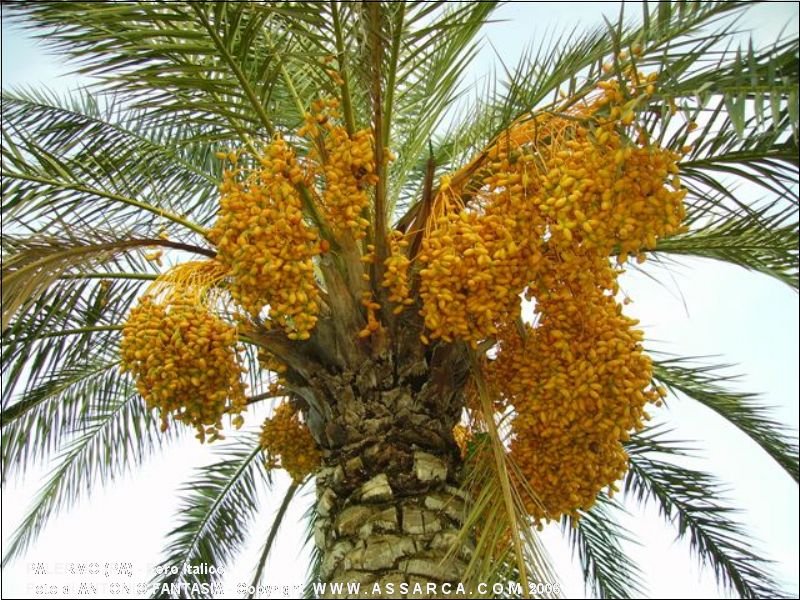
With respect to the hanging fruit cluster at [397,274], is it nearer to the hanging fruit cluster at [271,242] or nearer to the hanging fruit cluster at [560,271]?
the hanging fruit cluster at [560,271]

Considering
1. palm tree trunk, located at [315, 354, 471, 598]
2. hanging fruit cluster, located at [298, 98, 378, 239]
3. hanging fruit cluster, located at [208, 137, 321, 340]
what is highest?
hanging fruit cluster, located at [298, 98, 378, 239]

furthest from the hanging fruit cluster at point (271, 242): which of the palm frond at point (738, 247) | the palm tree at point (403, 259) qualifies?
the palm frond at point (738, 247)

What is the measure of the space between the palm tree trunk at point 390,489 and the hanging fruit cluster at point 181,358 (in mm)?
573

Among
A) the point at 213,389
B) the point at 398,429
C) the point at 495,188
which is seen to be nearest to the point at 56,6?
the point at 213,389

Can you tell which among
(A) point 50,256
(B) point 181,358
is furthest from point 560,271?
(A) point 50,256

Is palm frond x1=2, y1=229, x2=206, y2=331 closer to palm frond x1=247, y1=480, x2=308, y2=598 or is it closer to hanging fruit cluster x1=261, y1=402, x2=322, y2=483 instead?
hanging fruit cluster x1=261, y1=402, x2=322, y2=483

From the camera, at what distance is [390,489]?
410cm

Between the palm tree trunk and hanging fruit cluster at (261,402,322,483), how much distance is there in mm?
517

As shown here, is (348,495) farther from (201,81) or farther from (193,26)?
(193,26)

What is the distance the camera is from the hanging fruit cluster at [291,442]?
487cm

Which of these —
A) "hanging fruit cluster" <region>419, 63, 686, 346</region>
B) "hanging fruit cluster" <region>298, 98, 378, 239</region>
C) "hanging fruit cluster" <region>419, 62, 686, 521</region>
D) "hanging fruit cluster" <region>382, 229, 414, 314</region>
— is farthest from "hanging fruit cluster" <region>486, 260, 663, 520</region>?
"hanging fruit cluster" <region>298, 98, 378, 239</region>

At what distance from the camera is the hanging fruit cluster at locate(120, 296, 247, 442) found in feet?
12.6

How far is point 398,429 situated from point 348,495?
36 cm

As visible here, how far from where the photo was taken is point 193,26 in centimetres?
423
